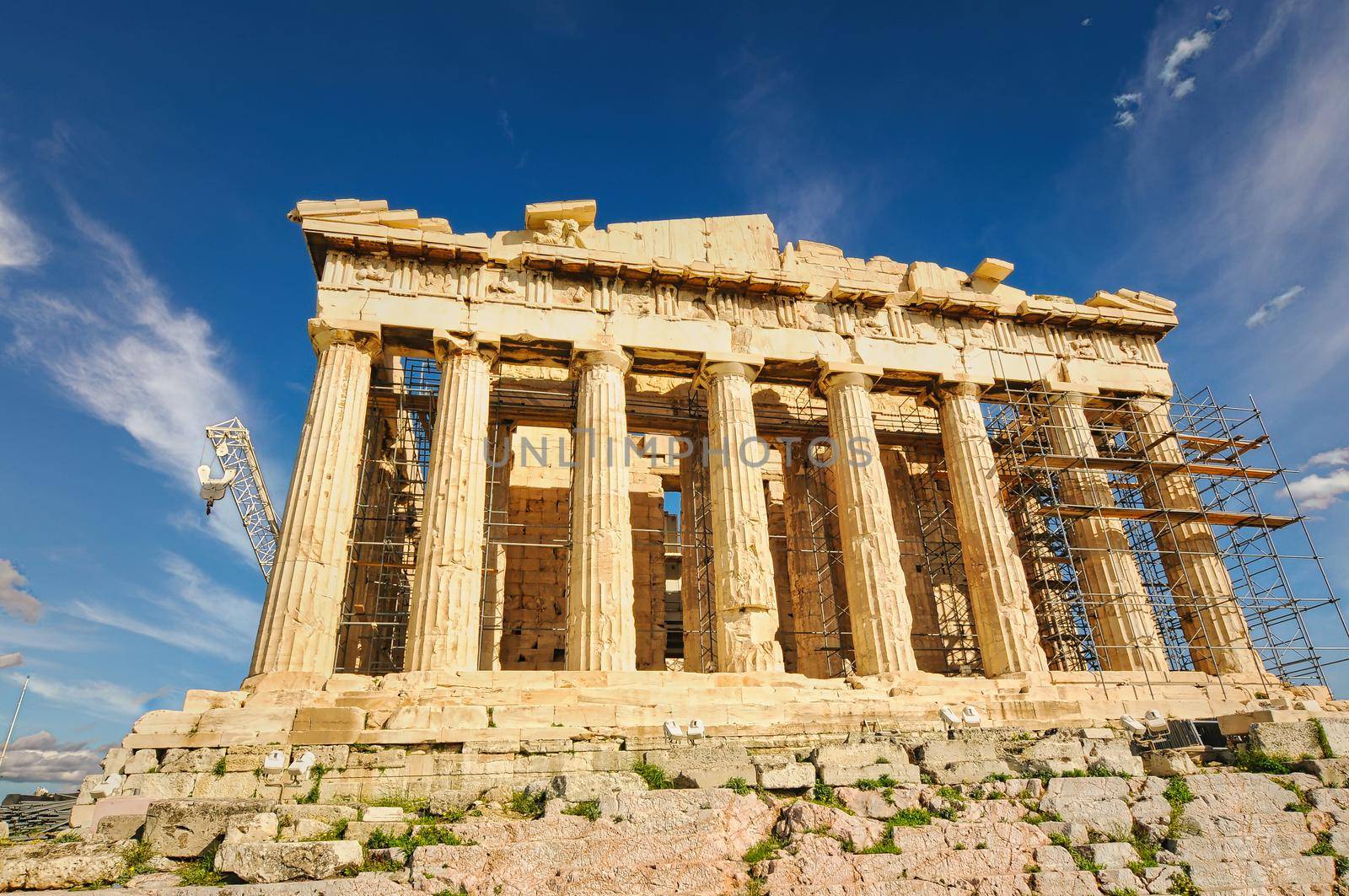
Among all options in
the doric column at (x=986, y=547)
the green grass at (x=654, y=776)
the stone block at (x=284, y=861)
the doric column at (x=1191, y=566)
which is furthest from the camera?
the doric column at (x=1191, y=566)

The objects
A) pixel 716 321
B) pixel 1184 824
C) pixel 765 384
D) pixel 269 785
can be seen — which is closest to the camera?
pixel 1184 824

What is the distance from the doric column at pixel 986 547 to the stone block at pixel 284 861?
1244 centimetres

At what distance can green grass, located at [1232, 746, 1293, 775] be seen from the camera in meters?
9.53

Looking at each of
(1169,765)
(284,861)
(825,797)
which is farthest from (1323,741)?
(284,861)

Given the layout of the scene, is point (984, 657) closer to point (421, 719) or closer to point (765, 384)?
point (765, 384)

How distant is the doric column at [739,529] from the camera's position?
15188 millimetres

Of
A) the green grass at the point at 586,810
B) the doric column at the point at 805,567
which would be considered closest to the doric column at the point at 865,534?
the doric column at the point at 805,567

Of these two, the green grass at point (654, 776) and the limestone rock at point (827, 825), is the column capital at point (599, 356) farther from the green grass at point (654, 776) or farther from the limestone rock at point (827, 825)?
the limestone rock at point (827, 825)

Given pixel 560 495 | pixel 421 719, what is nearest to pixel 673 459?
pixel 560 495

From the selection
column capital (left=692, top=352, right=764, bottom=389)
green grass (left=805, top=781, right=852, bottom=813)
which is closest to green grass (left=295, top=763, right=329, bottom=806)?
green grass (left=805, top=781, right=852, bottom=813)

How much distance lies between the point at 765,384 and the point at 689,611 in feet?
18.0

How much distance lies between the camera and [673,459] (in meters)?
23.7

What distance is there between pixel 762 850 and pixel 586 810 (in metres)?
1.68

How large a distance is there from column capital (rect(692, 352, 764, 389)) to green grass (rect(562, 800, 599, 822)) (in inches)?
433
